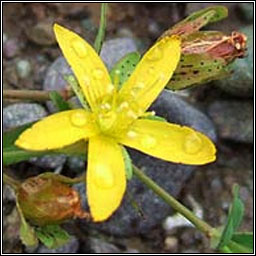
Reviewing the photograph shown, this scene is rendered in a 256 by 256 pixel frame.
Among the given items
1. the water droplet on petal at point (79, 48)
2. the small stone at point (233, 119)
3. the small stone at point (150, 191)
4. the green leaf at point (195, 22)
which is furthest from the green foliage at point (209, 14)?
the small stone at point (233, 119)

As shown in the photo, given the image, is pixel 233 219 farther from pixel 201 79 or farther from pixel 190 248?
pixel 190 248

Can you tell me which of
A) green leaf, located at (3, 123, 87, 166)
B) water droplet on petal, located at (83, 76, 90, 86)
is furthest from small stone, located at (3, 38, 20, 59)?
water droplet on petal, located at (83, 76, 90, 86)

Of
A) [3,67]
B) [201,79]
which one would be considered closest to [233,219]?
[201,79]

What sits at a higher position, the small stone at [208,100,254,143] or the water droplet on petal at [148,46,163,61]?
the water droplet on petal at [148,46,163,61]

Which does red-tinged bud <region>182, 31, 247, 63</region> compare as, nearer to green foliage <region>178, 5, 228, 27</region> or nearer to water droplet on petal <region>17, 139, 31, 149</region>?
green foliage <region>178, 5, 228, 27</region>

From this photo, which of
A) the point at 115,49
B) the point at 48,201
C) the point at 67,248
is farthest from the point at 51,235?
the point at 115,49

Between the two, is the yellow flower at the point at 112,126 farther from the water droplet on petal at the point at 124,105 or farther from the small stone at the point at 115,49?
the small stone at the point at 115,49
